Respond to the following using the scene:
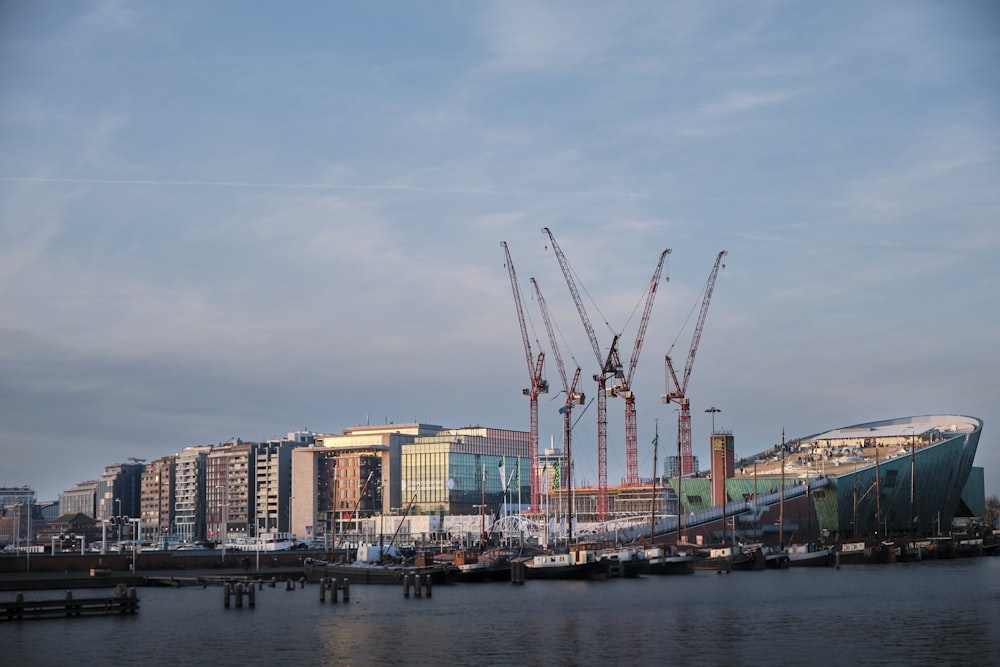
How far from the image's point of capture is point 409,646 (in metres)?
74.0

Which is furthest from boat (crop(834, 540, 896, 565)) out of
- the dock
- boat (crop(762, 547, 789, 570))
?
the dock

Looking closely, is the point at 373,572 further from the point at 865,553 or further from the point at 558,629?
the point at 865,553

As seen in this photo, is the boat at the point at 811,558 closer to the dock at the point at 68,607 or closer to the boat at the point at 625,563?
the boat at the point at 625,563

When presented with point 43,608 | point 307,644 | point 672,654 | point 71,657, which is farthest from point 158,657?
point 672,654

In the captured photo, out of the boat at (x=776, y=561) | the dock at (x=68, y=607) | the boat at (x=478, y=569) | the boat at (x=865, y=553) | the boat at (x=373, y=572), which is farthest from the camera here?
the boat at (x=865, y=553)

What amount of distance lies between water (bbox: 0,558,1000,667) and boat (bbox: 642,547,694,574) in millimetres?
24565

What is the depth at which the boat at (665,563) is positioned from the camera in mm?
148000

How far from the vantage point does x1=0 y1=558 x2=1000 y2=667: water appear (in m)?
67.6

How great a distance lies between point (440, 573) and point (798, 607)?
50.6 meters

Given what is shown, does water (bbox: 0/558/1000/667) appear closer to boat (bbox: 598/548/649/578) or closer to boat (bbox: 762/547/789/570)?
boat (bbox: 598/548/649/578)

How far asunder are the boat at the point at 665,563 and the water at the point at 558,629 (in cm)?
2456

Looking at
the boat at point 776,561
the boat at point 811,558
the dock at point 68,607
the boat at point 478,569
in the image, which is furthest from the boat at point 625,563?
the dock at point 68,607

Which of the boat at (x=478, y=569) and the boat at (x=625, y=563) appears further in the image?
the boat at (x=625, y=563)

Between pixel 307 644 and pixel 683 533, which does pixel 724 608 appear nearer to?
pixel 307 644
